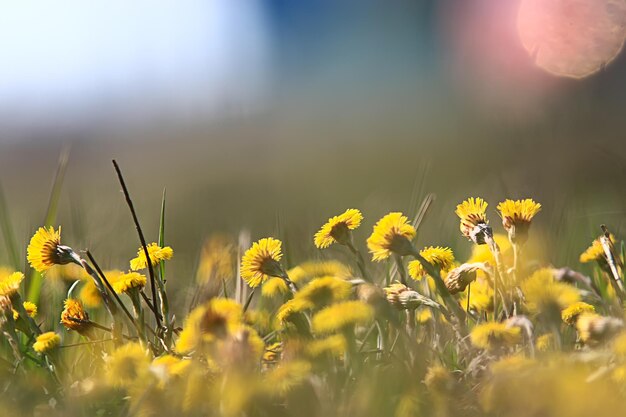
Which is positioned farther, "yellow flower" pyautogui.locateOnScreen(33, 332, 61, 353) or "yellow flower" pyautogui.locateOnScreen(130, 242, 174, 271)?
"yellow flower" pyautogui.locateOnScreen(130, 242, 174, 271)

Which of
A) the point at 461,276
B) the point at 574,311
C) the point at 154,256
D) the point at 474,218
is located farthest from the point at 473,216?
the point at 154,256

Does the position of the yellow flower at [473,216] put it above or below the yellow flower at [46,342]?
above

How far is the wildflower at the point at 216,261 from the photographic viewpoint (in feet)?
5.51

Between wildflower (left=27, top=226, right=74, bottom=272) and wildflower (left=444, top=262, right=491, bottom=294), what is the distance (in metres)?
0.63

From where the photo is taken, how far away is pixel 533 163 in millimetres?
4066

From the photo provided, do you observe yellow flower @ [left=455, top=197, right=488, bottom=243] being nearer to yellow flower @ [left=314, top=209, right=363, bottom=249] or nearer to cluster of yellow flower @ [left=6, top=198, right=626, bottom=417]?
cluster of yellow flower @ [left=6, top=198, right=626, bottom=417]

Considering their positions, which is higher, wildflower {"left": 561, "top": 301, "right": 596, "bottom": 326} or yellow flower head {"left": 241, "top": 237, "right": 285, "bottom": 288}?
yellow flower head {"left": 241, "top": 237, "right": 285, "bottom": 288}

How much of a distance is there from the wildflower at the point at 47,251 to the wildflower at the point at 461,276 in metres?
0.63

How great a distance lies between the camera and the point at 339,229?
142 cm

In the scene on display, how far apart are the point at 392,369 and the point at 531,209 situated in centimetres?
36

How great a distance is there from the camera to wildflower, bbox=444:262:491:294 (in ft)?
4.34

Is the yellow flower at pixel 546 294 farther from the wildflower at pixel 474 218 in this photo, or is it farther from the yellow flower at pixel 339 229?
the yellow flower at pixel 339 229

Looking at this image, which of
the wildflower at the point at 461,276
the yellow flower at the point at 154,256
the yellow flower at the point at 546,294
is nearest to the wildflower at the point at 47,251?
the yellow flower at the point at 154,256

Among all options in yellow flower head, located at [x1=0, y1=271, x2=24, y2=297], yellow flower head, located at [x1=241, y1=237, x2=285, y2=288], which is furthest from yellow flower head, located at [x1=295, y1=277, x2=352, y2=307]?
yellow flower head, located at [x1=0, y1=271, x2=24, y2=297]
